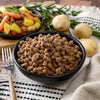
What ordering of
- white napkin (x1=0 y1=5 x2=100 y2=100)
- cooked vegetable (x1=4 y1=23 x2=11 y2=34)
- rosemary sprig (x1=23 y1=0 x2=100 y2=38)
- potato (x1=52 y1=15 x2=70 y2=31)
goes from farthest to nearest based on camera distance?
rosemary sprig (x1=23 y1=0 x2=100 y2=38) < potato (x1=52 y1=15 x2=70 y2=31) < cooked vegetable (x1=4 y1=23 x2=11 y2=34) < white napkin (x1=0 y1=5 x2=100 y2=100)

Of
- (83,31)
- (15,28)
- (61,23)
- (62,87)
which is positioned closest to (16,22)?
(15,28)

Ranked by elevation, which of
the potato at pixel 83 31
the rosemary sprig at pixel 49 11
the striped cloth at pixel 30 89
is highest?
the rosemary sprig at pixel 49 11

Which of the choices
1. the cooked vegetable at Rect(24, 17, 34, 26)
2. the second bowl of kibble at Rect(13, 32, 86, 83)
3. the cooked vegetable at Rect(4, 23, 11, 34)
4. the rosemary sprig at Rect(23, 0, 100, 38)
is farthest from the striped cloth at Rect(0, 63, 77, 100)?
the rosemary sprig at Rect(23, 0, 100, 38)

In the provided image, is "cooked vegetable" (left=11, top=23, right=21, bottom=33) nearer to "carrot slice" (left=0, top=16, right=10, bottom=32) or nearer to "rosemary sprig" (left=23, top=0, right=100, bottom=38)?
"carrot slice" (left=0, top=16, right=10, bottom=32)

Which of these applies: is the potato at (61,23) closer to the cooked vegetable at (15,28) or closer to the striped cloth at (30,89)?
the cooked vegetable at (15,28)

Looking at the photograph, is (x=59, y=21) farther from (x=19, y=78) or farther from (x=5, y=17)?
(x=19, y=78)

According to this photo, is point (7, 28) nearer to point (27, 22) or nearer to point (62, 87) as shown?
point (27, 22)

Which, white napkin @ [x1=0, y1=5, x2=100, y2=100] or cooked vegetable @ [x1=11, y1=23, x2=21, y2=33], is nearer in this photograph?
white napkin @ [x1=0, y1=5, x2=100, y2=100]

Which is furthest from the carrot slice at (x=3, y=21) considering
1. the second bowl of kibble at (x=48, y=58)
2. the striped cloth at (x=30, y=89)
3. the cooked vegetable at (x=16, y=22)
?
the striped cloth at (x=30, y=89)
